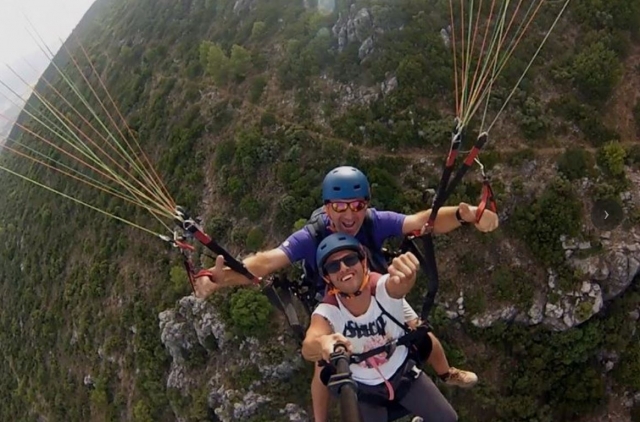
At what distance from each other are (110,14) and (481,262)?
68.6 meters

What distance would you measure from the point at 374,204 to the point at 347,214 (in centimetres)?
2090

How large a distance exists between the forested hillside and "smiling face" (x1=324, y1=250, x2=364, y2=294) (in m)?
14.6

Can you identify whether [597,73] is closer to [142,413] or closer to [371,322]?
[371,322]

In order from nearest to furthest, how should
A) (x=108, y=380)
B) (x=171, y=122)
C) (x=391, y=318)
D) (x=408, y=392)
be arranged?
(x=391, y=318) < (x=408, y=392) < (x=108, y=380) < (x=171, y=122)

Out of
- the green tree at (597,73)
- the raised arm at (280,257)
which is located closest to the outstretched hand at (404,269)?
the raised arm at (280,257)

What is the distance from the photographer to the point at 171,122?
40312mm

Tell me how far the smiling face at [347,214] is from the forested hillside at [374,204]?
13.2m

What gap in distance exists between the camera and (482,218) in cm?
674

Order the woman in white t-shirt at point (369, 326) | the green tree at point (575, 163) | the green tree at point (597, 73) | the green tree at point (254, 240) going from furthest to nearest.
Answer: the green tree at point (254, 240) < the green tree at point (597, 73) < the green tree at point (575, 163) < the woman in white t-shirt at point (369, 326)

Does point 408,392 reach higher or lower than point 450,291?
higher

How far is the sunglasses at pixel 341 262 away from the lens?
6.16 metres

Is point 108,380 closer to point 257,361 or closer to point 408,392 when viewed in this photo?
point 257,361

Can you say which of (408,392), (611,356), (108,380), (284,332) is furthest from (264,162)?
(408,392)

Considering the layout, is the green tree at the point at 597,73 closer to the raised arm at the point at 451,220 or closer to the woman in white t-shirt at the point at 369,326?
the raised arm at the point at 451,220
